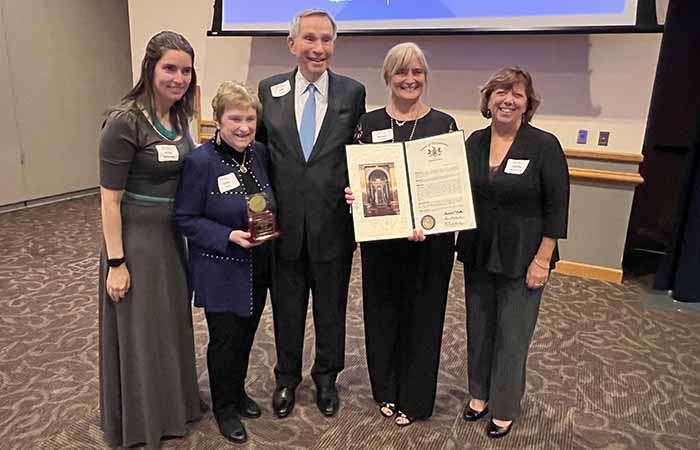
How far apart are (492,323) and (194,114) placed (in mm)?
1354

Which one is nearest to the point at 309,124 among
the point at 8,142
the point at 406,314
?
the point at 406,314

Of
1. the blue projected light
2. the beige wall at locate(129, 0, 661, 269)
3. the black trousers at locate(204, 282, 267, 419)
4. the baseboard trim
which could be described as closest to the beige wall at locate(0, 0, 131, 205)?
the blue projected light

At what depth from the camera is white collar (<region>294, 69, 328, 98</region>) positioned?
1.94 metres

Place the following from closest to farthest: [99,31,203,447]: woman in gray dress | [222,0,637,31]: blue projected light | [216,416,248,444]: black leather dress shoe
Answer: [99,31,203,447]: woman in gray dress < [216,416,248,444]: black leather dress shoe < [222,0,637,31]: blue projected light

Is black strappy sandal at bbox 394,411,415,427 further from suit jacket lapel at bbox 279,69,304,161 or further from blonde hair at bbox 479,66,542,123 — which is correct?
blonde hair at bbox 479,66,542,123

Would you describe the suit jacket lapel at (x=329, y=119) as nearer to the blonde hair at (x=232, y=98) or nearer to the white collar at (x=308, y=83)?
the white collar at (x=308, y=83)

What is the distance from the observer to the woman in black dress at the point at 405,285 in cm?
179

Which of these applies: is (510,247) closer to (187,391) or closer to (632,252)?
(187,391)

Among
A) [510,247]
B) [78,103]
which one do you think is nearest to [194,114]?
[510,247]

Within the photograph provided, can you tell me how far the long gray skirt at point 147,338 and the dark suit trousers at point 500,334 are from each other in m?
1.09

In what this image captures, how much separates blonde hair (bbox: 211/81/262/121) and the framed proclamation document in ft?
1.20

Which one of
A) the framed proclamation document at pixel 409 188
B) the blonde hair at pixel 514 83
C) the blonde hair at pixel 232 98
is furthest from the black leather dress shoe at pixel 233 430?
the blonde hair at pixel 514 83

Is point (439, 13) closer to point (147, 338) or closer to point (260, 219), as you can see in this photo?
point (260, 219)

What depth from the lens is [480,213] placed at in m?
1.89
